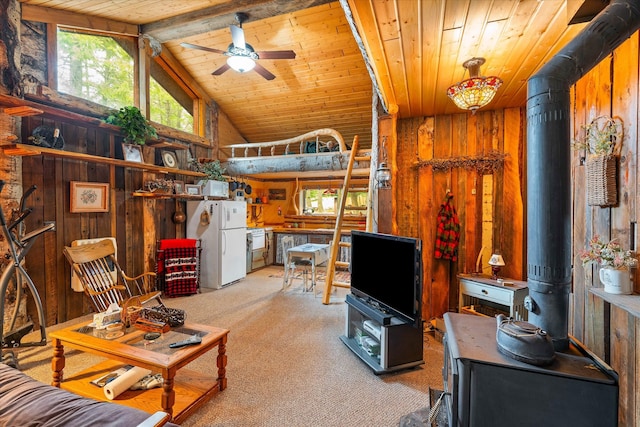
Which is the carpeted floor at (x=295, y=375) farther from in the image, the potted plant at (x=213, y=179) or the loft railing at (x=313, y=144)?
the loft railing at (x=313, y=144)

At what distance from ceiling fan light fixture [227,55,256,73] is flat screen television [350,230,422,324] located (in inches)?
100

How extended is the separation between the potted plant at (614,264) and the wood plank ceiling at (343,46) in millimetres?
1307

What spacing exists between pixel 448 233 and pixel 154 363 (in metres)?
3.00

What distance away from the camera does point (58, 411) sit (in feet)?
3.37

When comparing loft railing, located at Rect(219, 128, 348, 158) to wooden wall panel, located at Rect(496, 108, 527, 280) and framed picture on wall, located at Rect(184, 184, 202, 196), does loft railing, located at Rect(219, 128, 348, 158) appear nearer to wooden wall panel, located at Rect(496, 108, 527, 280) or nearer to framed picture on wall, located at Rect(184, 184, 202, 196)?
framed picture on wall, located at Rect(184, 184, 202, 196)

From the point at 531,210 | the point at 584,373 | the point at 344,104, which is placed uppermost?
the point at 344,104

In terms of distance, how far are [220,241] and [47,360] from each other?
2.49 meters

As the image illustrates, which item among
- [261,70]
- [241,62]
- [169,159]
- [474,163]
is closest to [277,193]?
[169,159]

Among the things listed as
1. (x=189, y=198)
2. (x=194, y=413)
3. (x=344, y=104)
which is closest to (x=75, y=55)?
(x=189, y=198)

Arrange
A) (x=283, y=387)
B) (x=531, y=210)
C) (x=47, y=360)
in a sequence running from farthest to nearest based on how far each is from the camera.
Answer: (x=47, y=360) < (x=283, y=387) < (x=531, y=210)

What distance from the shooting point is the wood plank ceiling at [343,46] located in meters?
1.67

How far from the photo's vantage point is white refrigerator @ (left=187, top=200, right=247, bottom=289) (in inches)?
187

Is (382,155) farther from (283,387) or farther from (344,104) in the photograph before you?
(283,387)

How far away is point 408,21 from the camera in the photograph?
67.1 inches
